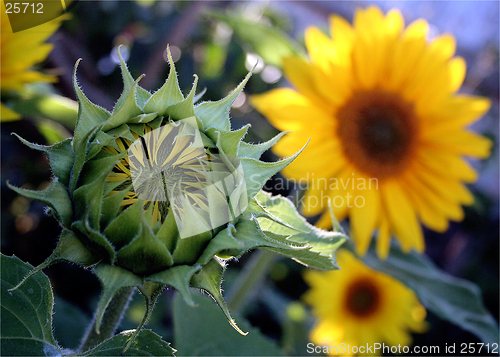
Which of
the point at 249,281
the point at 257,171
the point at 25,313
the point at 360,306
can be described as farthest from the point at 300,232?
the point at 360,306

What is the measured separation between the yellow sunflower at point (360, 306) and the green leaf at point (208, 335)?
76 centimetres

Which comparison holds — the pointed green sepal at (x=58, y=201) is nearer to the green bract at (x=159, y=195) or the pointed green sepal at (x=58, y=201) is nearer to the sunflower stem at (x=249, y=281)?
the green bract at (x=159, y=195)

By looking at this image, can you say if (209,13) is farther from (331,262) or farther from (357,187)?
(331,262)

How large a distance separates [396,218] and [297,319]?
64cm

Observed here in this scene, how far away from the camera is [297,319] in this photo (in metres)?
1.52

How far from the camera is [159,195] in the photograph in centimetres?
48

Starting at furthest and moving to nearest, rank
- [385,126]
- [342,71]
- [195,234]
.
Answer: [385,126], [342,71], [195,234]

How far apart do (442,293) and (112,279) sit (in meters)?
0.94

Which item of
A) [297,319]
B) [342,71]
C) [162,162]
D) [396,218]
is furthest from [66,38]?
[297,319]

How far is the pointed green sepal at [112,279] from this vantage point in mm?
406

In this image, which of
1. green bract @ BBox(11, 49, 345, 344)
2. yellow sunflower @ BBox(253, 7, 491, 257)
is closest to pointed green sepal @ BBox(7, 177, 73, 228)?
green bract @ BBox(11, 49, 345, 344)

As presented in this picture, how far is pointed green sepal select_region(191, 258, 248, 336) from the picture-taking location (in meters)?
0.43

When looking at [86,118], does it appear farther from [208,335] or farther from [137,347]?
[208,335]

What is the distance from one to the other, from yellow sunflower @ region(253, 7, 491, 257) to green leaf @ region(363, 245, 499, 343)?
8 centimetres
